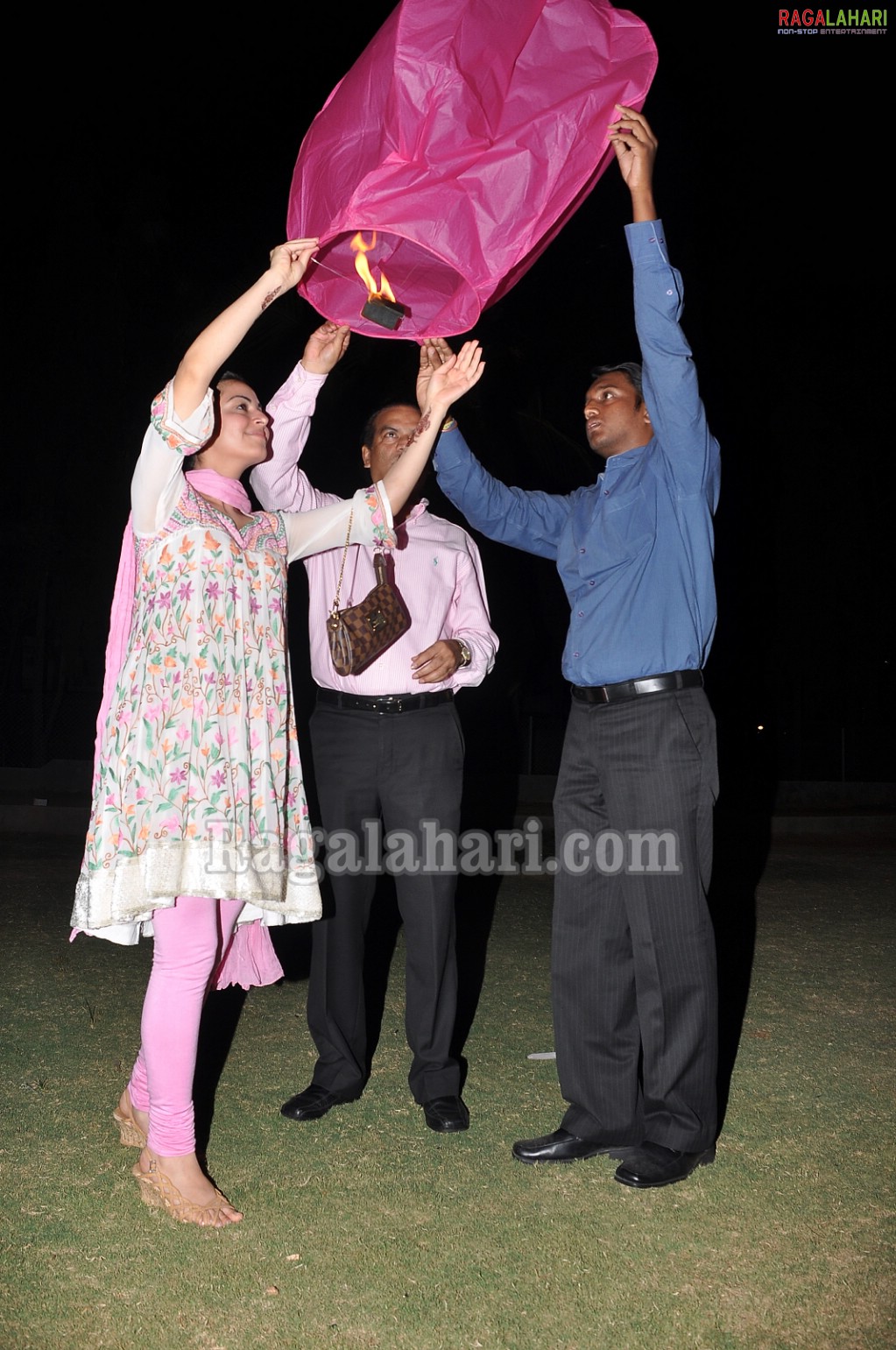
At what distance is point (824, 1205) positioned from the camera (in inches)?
101

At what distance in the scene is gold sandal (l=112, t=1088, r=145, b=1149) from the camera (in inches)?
110

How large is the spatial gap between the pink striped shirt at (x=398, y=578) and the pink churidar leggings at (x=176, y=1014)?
95 cm

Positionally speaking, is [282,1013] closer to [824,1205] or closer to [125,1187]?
[125,1187]

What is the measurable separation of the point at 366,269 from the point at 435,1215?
87.6 inches

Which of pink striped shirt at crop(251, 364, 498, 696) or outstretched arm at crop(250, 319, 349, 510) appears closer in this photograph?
outstretched arm at crop(250, 319, 349, 510)

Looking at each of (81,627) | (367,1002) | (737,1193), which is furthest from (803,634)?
(737,1193)

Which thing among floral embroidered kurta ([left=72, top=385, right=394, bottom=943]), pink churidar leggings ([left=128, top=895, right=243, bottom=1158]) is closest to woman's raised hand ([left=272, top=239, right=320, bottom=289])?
floral embroidered kurta ([left=72, top=385, right=394, bottom=943])

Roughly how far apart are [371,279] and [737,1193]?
2.38 metres

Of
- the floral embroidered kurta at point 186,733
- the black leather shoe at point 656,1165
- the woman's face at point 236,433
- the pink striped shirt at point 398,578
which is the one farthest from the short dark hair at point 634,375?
the black leather shoe at point 656,1165

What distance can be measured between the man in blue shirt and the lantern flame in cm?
63

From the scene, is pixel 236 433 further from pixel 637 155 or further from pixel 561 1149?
pixel 561 1149

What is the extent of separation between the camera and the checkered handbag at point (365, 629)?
10.2 ft

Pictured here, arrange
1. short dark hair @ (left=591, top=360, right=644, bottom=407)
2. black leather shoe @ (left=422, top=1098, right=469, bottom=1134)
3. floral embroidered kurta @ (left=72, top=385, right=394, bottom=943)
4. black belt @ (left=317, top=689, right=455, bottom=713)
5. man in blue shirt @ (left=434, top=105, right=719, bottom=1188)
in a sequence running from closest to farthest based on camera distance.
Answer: floral embroidered kurta @ (left=72, top=385, right=394, bottom=943)
man in blue shirt @ (left=434, top=105, right=719, bottom=1188)
black leather shoe @ (left=422, top=1098, right=469, bottom=1134)
short dark hair @ (left=591, top=360, right=644, bottom=407)
black belt @ (left=317, top=689, right=455, bottom=713)

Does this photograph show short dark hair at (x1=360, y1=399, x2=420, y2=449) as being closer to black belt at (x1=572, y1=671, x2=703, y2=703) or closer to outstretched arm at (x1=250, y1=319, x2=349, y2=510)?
outstretched arm at (x1=250, y1=319, x2=349, y2=510)
